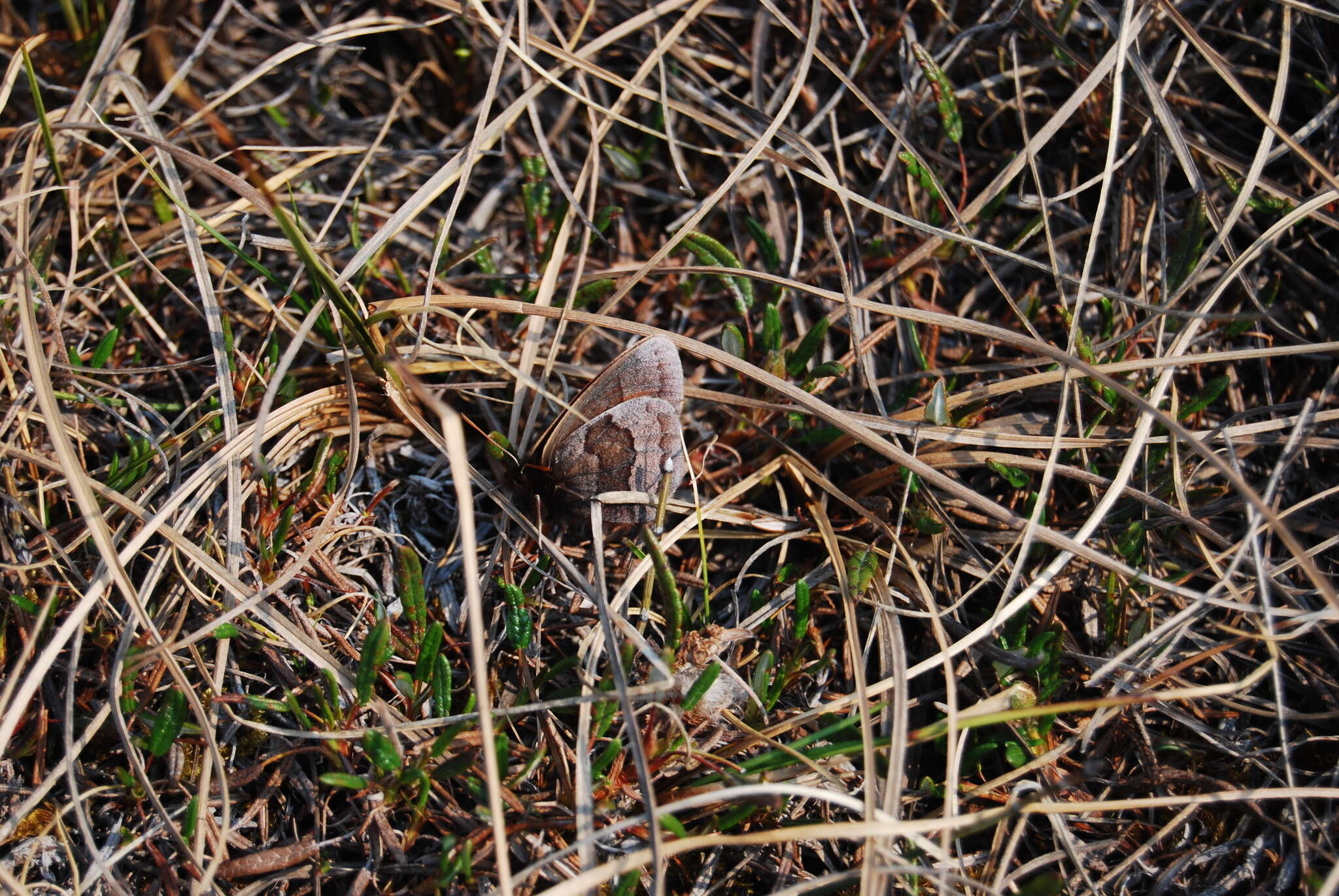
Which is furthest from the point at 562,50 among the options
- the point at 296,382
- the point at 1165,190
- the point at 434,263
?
the point at 1165,190

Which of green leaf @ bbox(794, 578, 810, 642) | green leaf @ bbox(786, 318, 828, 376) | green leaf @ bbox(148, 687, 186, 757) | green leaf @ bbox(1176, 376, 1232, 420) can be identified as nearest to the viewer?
green leaf @ bbox(148, 687, 186, 757)

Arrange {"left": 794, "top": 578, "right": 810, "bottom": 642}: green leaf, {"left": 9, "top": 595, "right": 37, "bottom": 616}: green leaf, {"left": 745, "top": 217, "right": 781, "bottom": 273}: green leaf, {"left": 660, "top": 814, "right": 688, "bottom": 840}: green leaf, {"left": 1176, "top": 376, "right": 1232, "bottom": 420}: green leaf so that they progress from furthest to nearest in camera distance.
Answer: {"left": 745, "top": 217, "right": 781, "bottom": 273}: green leaf < {"left": 1176, "top": 376, "right": 1232, "bottom": 420}: green leaf < {"left": 794, "top": 578, "right": 810, "bottom": 642}: green leaf < {"left": 9, "top": 595, "right": 37, "bottom": 616}: green leaf < {"left": 660, "top": 814, "right": 688, "bottom": 840}: green leaf

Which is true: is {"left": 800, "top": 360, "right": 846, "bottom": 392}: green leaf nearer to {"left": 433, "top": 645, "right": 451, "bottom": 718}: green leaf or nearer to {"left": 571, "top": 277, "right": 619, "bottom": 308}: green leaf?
{"left": 571, "top": 277, "right": 619, "bottom": 308}: green leaf

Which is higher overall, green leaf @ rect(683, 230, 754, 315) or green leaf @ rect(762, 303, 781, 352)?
green leaf @ rect(683, 230, 754, 315)

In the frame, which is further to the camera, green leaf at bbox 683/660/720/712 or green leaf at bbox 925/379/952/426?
green leaf at bbox 925/379/952/426

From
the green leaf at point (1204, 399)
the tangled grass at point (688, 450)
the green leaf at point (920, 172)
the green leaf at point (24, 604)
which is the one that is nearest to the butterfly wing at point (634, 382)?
the tangled grass at point (688, 450)

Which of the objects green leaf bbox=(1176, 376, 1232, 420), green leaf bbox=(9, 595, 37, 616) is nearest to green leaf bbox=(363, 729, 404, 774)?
green leaf bbox=(9, 595, 37, 616)

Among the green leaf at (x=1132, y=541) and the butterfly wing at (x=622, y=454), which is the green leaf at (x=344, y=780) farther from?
the green leaf at (x=1132, y=541)
